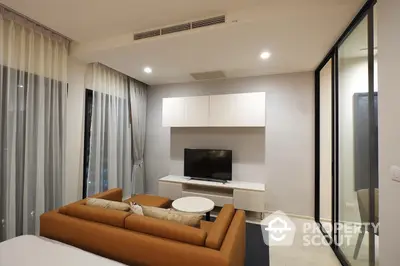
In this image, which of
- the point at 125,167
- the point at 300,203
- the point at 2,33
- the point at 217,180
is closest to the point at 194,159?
the point at 217,180

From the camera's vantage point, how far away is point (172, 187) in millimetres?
3811

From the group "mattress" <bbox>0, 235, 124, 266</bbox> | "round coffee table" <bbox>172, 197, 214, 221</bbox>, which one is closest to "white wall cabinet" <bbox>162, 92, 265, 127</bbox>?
"round coffee table" <bbox>172, 197, 214, 221</bbox>

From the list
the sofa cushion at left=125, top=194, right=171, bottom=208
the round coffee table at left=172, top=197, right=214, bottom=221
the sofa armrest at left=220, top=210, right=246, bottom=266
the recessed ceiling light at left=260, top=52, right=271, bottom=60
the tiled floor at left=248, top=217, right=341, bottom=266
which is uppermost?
the recessed ceiling light at left=260, top=52, right=271, bottom=60

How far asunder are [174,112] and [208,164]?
123 centimetres

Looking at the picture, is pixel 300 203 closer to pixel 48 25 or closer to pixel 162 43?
pixel 162 43

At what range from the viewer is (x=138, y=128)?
4.30m

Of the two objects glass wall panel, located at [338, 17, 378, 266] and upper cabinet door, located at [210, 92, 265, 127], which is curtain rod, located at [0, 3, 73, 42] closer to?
upper cabinet door, located at [210, 92, 265, 127]

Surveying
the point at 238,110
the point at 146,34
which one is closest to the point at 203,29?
the point at 146,34

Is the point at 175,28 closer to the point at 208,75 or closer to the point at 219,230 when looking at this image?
the point at 208,75

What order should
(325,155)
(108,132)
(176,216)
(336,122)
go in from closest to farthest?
(176,216)
(336,122)
(325,155)
(108,132)

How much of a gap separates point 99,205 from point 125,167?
1.95 metres

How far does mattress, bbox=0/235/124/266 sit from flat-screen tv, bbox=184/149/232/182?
2.51 meters

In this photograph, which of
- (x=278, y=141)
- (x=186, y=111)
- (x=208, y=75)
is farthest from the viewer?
(x=186, y=111)

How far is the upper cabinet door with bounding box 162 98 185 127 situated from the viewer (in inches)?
155
